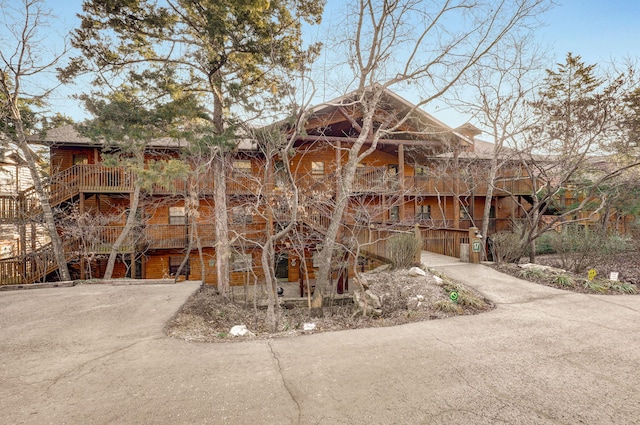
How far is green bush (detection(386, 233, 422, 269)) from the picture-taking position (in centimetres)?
905

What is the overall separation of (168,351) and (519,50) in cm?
1409

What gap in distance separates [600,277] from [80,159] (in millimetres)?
22207

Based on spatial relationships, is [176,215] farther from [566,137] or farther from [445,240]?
[566,137]

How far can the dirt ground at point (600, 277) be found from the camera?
706 centimetres

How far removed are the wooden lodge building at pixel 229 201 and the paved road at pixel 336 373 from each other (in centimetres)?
550

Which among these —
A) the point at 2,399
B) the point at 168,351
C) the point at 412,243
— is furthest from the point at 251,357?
the point at 412,243

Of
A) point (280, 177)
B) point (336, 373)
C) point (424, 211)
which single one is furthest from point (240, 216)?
point (424, 211)

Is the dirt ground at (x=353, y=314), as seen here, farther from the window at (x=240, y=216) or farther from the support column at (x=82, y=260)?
the support column at (x=82, y=260)

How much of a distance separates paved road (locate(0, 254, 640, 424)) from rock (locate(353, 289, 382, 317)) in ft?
5.28

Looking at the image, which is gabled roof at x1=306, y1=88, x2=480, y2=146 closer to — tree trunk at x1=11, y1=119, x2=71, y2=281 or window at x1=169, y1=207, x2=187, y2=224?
window at x1=169, y1=207, x2=187, y2=224

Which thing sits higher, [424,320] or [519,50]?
[519,50]

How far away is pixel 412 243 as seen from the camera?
357 inches

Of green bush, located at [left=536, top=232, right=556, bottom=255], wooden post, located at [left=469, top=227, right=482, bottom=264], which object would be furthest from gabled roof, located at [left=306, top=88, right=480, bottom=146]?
green bush, located at [left=536, top=232, right=556, bottom=255]

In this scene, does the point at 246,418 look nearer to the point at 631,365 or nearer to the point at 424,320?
the point at 424,320
